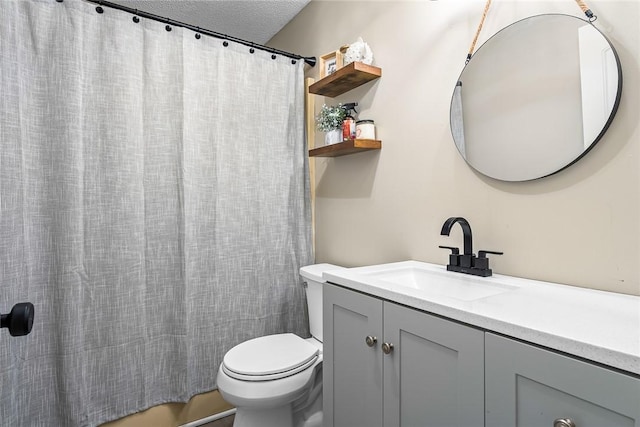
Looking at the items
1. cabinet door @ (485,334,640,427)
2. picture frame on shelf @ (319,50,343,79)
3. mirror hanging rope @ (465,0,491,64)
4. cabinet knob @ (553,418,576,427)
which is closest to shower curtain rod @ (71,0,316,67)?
picture frame on shelf @ (319,50,343,79)

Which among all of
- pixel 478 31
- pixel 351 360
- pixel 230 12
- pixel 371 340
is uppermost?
pixel 230 12

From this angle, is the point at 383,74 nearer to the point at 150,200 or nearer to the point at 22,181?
the point at 150,200

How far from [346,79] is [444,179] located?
795 mm

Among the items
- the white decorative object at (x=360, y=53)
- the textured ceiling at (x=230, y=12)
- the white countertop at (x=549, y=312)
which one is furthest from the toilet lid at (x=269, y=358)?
the textured ceiling at (x=230, y=12)

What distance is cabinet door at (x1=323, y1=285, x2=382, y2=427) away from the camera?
110 cm

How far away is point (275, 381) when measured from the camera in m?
1.49

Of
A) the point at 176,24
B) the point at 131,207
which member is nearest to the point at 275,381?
the point at 131,207

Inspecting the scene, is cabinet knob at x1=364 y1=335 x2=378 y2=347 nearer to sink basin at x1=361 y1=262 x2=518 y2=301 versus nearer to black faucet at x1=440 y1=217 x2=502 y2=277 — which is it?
sink basin at x1=361 y1=262 x2=518 y2=301

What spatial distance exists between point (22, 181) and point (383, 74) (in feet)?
5.70

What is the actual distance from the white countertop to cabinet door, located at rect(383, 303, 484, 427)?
0.04 m

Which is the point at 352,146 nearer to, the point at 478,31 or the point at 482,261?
the point at 478,31

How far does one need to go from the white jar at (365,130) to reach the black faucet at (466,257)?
0.68 m

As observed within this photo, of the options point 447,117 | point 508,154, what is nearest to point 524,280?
point 508,154

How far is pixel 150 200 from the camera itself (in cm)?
180
